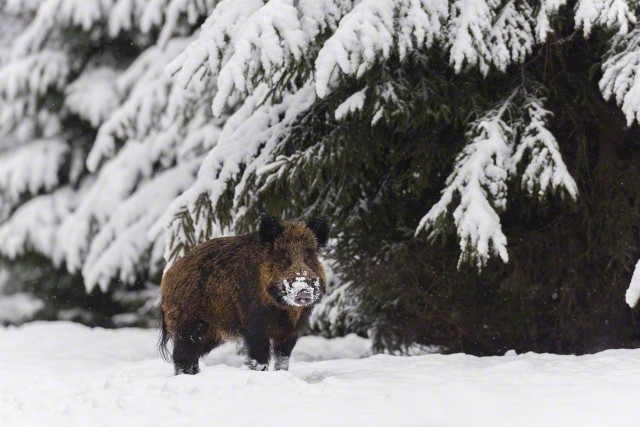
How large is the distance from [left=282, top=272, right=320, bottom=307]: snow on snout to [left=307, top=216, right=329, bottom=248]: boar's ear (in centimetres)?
54

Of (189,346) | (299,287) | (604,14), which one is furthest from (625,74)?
(189,346)

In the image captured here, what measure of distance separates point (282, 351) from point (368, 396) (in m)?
1.12

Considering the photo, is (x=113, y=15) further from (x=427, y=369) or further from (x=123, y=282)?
(x=427, y=369)

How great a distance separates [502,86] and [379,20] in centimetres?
174

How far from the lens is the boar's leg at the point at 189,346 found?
6.61 meters

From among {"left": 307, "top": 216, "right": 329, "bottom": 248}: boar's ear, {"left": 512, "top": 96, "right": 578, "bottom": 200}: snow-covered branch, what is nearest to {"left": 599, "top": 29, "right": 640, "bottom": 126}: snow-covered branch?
{"left": 512, "top": 96, "right": 578, "bottom": 200}: snow-covered branch

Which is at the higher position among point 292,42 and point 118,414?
point 292,42

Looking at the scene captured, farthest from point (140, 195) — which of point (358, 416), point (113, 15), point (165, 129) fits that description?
point (358, 416)

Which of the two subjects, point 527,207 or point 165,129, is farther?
point 165,129

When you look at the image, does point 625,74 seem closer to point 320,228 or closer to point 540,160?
point 540,160

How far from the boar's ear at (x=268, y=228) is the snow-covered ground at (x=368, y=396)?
0.88 m

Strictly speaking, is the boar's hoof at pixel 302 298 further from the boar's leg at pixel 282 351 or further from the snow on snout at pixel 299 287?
the boar's leg at pixel 282 351

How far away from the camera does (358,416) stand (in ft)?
16.8

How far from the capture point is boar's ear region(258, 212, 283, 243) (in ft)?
20.6
